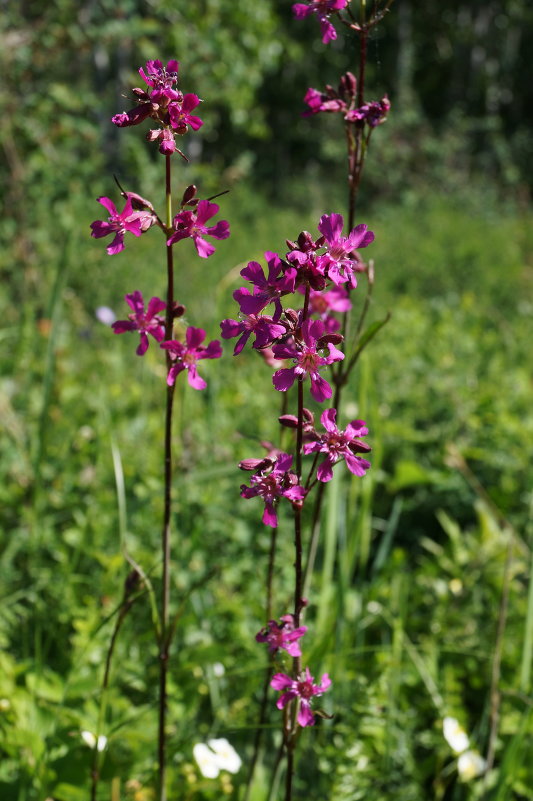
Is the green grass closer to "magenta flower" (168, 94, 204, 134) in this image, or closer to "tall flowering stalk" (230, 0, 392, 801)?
"tall flowering stalk" (230, 0, 392, 801)

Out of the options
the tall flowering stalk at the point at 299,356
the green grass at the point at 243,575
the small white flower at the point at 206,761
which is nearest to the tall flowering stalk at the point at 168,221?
the tall flowering stalk at the point at 299,356

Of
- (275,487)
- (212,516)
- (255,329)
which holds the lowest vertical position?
(275,487)

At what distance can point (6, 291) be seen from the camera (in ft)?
16.1

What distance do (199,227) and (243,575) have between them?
54.9 inches

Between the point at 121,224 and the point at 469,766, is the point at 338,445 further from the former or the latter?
the point at 469,766

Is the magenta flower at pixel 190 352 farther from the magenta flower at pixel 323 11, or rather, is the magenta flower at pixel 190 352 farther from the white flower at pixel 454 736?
the white flower at pixel 454 736

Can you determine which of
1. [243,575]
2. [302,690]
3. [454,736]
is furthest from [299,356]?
[243,575]

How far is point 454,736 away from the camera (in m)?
1.61

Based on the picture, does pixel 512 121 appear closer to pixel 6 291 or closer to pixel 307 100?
pixel 6 291

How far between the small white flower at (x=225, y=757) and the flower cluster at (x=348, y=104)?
1.24 meters

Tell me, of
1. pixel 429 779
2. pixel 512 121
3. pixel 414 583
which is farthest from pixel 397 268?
pixel 512 121

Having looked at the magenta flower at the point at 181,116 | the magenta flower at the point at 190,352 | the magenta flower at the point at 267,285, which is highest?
the magenta flower at the point at 181,116

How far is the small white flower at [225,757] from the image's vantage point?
1.44 meters

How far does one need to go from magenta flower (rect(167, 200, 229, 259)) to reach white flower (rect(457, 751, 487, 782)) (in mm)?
1300
